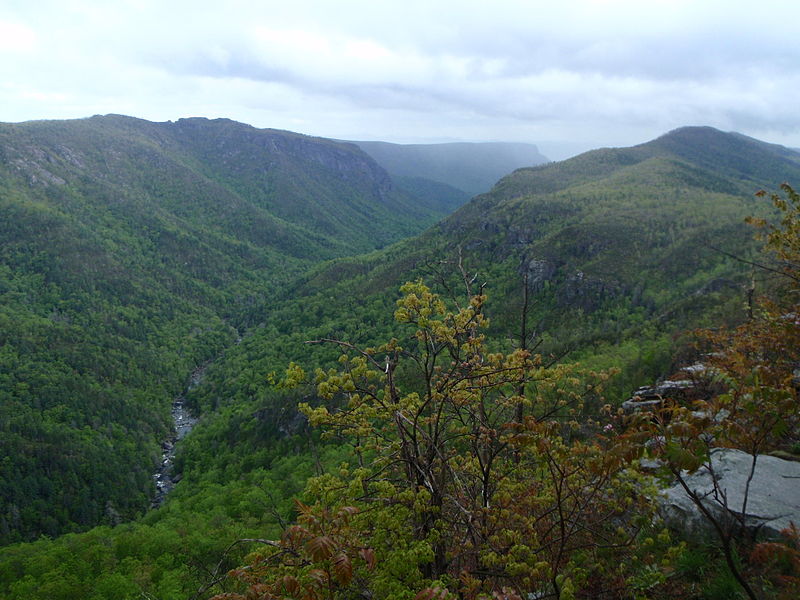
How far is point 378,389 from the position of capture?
7.50 m

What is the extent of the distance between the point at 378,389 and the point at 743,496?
5.96m

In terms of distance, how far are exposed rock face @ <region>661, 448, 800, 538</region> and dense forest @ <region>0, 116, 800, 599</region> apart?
1.48ft

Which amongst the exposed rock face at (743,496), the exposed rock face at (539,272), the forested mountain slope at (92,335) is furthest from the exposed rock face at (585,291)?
Result: the forested mountain slope at (92,335)

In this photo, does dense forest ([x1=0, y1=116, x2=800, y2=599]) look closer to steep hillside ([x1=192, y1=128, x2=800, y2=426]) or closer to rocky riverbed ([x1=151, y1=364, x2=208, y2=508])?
steep hillside ([x1=192, y1=128, x2=800, y2=426])

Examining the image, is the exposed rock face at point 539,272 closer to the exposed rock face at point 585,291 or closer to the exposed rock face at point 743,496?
the exposed rock face at point 585,291

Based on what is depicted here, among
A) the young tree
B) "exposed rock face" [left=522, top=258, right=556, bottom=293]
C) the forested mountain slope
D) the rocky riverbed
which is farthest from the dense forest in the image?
the rocky riverbed

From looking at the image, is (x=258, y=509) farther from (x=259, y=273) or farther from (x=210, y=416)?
(x=259, y=273)

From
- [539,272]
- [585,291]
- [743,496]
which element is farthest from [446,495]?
[539,272]

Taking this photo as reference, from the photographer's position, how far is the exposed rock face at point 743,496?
262 inches

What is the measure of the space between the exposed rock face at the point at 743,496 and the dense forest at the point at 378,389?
451 millimetres

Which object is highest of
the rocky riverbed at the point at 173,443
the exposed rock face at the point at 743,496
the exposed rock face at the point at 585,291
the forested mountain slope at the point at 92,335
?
the exposed rock face at the point at 743,496

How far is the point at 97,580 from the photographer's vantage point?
34938 mm

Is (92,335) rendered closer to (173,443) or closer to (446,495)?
(173,443)

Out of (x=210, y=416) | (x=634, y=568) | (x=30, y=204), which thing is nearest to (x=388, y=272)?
(x=210, y=416)
